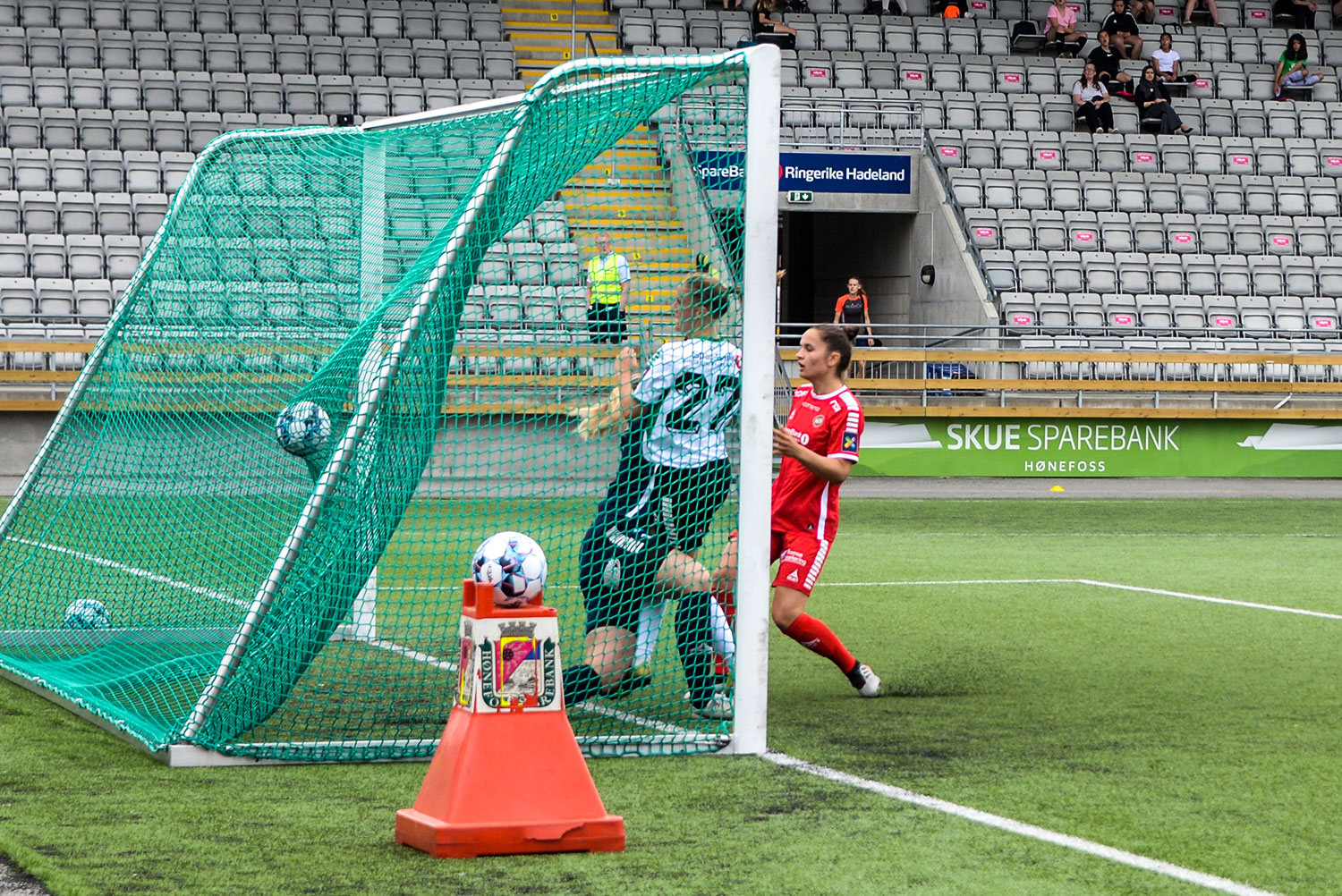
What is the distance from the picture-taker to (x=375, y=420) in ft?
17.5

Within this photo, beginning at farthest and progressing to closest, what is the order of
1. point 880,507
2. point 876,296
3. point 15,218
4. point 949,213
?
point 876,296 → point 949,213 → point 15,218 → point 880,507

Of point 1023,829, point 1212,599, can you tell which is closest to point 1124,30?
point 1212,599

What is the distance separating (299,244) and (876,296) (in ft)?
61.4

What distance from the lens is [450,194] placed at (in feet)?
23.1

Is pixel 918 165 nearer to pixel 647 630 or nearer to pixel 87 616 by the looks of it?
pixel 87 616

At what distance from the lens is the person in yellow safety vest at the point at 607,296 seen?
20.1 ft

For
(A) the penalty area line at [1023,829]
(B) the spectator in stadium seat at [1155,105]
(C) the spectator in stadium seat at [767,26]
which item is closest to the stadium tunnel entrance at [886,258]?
(C) the spectator in stadium seat at [767,26]

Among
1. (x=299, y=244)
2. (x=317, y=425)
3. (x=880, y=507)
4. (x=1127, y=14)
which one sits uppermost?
(x=1127, y=14)

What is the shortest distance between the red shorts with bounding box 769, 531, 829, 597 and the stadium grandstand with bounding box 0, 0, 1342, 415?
42.2 ft

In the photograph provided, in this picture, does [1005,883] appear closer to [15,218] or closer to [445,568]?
[445,568]

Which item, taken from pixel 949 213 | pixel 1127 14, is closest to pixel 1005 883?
pixel 949 213

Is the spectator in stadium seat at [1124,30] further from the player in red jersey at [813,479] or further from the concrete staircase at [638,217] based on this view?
the player in red jersey at [813,479]

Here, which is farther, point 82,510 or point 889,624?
point 889,624

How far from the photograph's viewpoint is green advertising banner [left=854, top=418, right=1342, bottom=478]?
1941 cm
